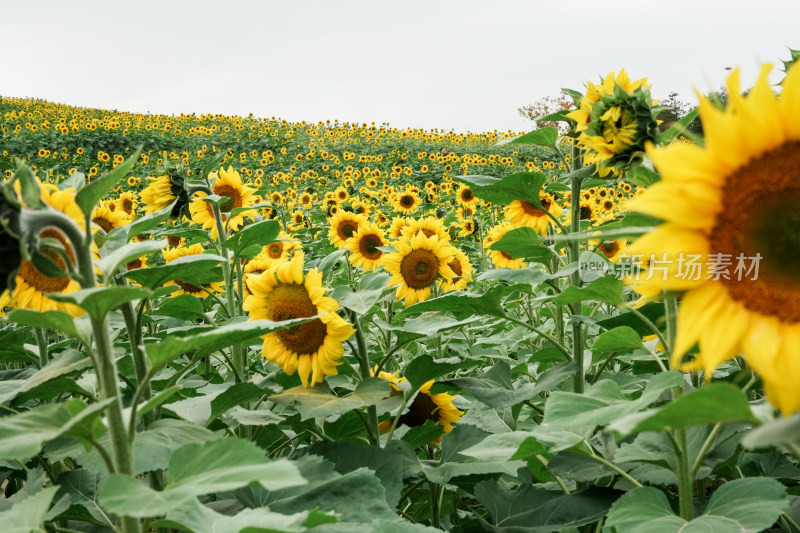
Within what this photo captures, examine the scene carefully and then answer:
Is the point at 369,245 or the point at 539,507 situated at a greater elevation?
the point at 369,245

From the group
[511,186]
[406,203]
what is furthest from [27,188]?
[406,203]

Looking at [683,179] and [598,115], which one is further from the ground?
[598,115]

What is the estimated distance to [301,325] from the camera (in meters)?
2.08

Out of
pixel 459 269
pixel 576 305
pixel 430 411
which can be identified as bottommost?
pixel 430 411

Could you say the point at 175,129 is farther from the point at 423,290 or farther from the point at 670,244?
the point at 670,244

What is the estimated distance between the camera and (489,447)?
4.92 ft

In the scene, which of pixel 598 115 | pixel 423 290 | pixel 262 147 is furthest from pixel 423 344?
pixel 262 147

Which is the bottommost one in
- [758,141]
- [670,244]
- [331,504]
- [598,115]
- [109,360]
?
[331,504]

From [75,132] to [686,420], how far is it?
66.9 ft

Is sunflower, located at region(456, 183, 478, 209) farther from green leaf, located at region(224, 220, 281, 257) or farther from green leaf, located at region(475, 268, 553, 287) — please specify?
green leaf, located at region(475, 268, 553, 287)

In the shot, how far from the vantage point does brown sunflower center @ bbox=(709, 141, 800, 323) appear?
895 millimetres

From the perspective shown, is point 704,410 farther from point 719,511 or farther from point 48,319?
point 48,319

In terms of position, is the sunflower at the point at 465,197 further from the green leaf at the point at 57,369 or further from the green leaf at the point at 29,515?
the green leaf at the point at 29,515

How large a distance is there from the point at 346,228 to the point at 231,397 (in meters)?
3.32
